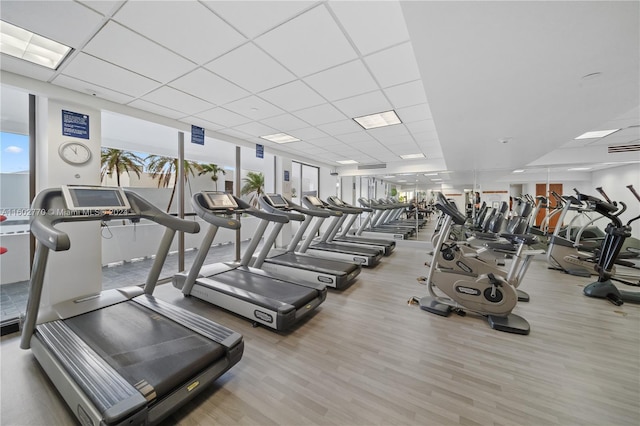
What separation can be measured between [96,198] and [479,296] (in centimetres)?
414

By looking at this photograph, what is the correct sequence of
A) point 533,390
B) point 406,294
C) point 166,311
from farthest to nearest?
point 406,294
point 166,311
point 533,390

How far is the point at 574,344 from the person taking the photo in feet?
7.79

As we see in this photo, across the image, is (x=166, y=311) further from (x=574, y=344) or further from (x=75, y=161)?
(x=574, y=344)

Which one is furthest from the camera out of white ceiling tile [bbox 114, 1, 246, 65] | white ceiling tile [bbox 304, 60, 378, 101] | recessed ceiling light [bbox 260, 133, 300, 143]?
recessed ceiling light [bbox 260, 133, 300, 143]

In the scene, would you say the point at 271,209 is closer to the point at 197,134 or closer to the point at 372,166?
the point at 197,134

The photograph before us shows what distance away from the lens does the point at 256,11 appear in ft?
5.49

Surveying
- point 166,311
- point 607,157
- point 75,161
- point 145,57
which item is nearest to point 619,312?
point 607,157

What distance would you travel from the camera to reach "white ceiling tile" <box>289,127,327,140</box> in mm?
4574

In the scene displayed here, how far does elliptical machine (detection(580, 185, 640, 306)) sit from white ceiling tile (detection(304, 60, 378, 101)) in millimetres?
3726

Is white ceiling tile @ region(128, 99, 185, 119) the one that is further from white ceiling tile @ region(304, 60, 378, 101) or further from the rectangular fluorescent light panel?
white ceiling tile @ region(304, 60, 378, 101)

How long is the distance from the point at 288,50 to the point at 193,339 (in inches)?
101

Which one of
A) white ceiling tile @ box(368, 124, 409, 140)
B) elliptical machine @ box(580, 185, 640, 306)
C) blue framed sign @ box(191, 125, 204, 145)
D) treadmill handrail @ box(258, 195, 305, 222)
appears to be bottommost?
elliptical machine @ box(580, 185, 640, 306)

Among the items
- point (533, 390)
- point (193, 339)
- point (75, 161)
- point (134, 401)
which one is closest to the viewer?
point (134, 401)

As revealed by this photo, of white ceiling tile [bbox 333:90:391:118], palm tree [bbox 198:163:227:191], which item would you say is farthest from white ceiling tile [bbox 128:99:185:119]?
palm tree [bbox 198:163:227:191]
